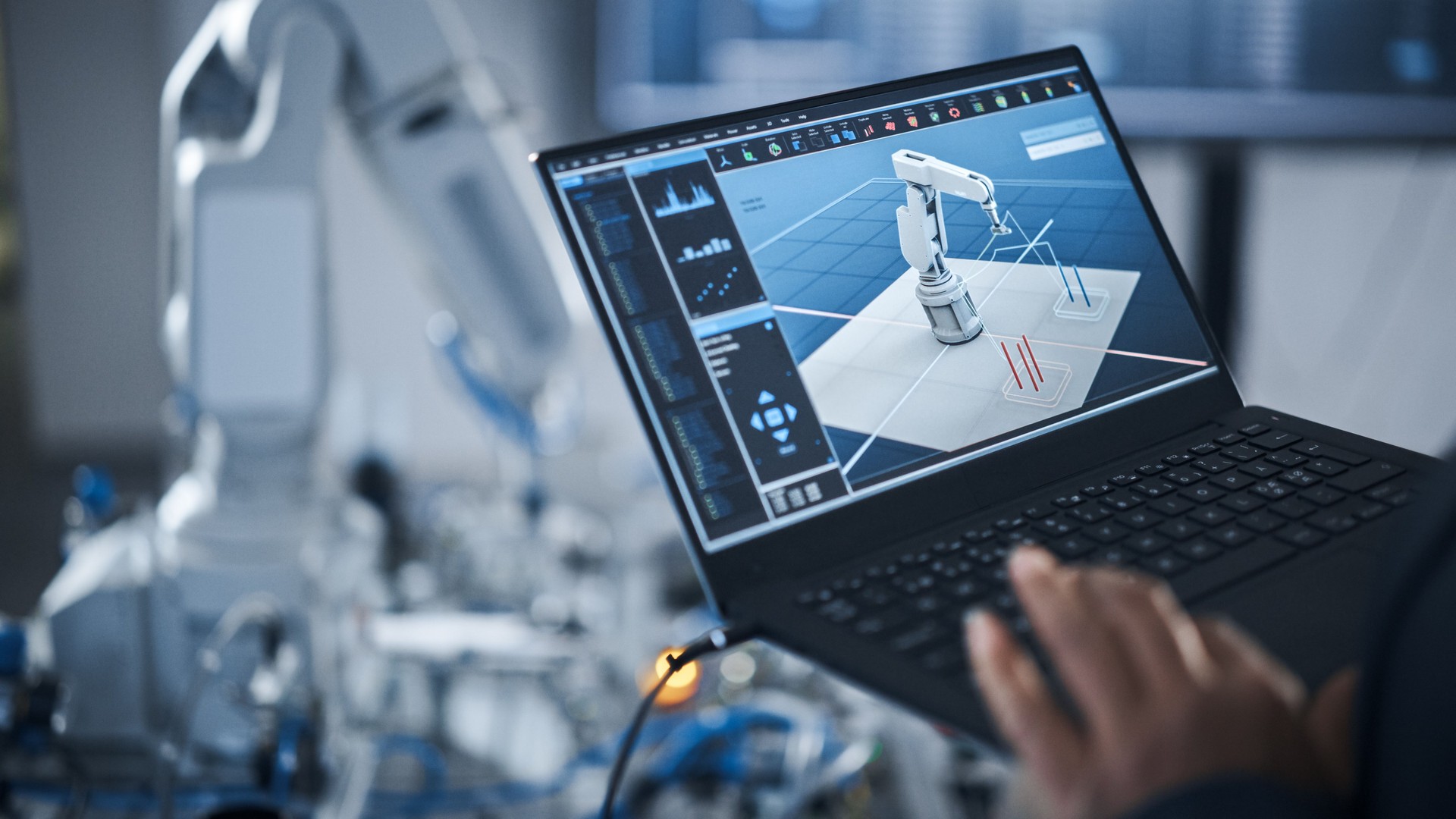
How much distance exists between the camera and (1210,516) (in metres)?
0.61

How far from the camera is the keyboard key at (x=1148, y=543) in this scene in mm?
579

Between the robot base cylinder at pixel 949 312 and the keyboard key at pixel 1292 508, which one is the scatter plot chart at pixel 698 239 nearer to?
the robot base cylinder at pixel 949 312

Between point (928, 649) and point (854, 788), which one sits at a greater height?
point (928, 649)

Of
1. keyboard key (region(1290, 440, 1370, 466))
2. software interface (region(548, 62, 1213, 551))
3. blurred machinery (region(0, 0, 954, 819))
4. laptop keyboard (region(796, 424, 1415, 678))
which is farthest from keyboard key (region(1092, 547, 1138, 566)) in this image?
blurred machinery (region(0, 0, 954, 819))

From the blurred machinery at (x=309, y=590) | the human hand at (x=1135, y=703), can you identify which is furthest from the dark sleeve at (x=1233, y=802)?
the blurred machinery at (x=309, y=590)

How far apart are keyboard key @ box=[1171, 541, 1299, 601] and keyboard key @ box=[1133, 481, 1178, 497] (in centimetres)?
7

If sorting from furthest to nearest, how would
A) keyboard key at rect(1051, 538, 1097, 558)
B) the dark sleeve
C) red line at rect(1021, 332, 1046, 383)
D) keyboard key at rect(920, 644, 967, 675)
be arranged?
red line at rect(1021, 332, 1046, 383)
keyboard key at rect(1051, 538, 1097, 558)
keyboard key at rect(920, 644, 967, 675)
the dark sleeve

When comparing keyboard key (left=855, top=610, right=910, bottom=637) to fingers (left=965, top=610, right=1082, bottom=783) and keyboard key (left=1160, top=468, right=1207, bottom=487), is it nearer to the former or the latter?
fingers (left=965, top=610, right=1082, bottom=783)

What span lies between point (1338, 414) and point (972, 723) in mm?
2657

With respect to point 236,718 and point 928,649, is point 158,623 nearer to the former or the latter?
point 236,718

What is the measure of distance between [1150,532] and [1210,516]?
45mm

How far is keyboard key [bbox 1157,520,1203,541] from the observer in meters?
0.59

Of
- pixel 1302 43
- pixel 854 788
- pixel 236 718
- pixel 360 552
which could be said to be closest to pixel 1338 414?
pixel 1302 43

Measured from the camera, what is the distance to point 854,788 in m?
0.89
